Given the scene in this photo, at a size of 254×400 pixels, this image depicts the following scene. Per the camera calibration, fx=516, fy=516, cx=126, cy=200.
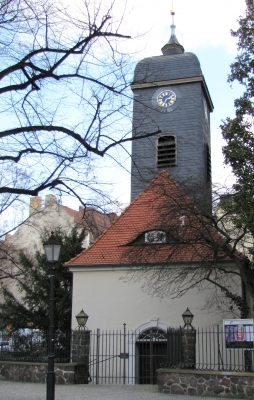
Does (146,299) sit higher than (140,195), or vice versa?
(140,195)

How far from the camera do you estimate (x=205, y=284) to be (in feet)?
61.6

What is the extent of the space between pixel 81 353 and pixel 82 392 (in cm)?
238

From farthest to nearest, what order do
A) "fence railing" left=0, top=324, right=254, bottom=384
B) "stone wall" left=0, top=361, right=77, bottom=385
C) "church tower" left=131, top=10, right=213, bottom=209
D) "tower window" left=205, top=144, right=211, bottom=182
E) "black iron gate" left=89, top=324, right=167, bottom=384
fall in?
"tower window" left=205, top=144, right=211, bottom=182, "church tower" left=131, top=10, right=213, bottom=209, "black iron gate" left=89, top=324, right=167, bottom=384, "fence railing" left=0, top=324, right=254, bottom=384, "stone wall" left=0, top=361, right=77, bottom=385

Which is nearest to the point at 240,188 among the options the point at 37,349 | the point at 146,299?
the point at 146,299

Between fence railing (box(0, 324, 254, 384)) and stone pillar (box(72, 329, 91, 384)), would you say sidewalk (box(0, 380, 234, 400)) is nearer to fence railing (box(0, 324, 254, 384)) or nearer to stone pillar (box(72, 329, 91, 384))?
stone pillar (box(72, 329, 91, 384))

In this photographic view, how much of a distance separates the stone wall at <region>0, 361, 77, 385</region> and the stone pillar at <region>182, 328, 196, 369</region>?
370cm

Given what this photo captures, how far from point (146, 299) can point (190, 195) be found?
4891 mm

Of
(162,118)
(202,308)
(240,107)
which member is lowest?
(202,308)

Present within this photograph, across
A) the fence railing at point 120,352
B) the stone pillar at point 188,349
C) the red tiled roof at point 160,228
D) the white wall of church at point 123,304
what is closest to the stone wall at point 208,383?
the stone pillar at point 188,349

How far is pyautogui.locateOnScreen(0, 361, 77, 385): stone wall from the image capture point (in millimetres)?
16031

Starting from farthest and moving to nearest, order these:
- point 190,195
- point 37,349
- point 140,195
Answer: point 140,195
point 37,349
point 190,195

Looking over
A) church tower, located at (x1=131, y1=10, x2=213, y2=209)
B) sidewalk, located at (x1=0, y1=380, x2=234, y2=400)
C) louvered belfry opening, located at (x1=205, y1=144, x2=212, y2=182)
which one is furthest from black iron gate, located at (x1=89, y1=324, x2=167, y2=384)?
louvered belfry opening, located at (x1=205, y1=144, x2=212, y2=182)

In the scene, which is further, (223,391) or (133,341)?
(133,341)

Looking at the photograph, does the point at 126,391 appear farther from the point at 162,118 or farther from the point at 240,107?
the point at 162,118
